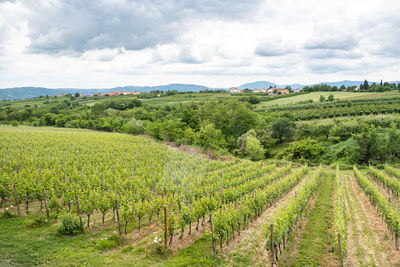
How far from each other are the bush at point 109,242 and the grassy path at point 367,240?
346 inches

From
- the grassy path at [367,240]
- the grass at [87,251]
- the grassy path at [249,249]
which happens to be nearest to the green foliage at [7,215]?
the grass at [87,251]

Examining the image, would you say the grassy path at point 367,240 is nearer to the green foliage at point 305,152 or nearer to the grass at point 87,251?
the grass at point 87,251

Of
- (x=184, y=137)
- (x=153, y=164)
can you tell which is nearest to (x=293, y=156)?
(x=184, y=137)

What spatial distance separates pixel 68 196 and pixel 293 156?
107ft

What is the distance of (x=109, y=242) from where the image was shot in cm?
1013

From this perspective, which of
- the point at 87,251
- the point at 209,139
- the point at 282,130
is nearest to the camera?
the point at 87,251

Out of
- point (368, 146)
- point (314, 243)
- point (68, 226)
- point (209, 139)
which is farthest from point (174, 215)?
point (368, 146)

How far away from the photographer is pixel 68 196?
13312 millimetres

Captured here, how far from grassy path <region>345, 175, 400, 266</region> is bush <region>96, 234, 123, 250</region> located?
880 cm

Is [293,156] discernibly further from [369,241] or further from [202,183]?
[369,241]

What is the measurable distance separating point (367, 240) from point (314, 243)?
2.51 m

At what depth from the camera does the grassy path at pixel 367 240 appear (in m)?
9.55

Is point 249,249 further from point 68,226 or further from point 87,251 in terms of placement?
point 68,226

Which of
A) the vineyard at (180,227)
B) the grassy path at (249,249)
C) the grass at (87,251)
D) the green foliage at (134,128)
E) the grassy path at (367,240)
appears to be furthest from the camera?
the green foliage at (134,128)
